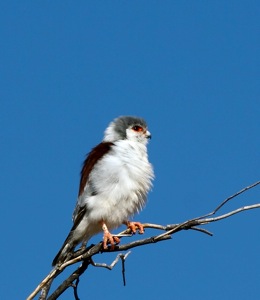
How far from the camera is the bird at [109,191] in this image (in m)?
5.59

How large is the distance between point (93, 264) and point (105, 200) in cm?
154

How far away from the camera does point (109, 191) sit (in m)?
5.59

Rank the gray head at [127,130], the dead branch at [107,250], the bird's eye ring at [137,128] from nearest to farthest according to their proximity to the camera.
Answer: the dead branch at [107,250] < the gray head at [127,130] < the bird's eye ring at [137,128]

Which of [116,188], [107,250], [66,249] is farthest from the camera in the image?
[116,188]

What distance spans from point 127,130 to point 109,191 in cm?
90

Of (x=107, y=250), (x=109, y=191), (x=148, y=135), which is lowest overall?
(x=107, y=250)

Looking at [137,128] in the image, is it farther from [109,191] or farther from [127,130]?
[109,191]

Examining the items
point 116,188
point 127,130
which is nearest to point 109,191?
point 116,188

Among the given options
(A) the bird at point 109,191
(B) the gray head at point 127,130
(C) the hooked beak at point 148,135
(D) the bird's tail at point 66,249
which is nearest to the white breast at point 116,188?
(A) the bird at point 109,191

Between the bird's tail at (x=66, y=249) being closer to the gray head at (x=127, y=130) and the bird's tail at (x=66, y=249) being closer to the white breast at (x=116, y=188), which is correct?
the white breast at (x=116, y=188)

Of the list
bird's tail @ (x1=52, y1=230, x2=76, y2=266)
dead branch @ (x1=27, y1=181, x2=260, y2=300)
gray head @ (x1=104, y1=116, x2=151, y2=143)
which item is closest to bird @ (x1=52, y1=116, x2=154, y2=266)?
bird's tail @ (x1=52, y1=230, x2=76, y2=266)

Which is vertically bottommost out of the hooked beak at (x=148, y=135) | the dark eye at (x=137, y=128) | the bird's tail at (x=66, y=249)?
the bird's tail at (x=66, y=249)

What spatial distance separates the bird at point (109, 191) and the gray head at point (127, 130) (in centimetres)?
31

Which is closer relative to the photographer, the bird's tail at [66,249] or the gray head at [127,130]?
the bird's tail at [66,249]
